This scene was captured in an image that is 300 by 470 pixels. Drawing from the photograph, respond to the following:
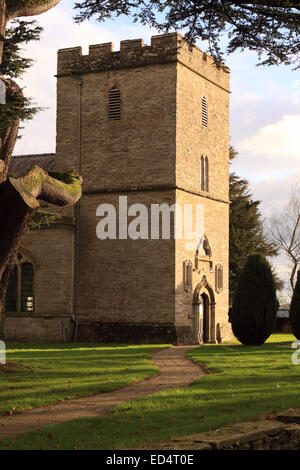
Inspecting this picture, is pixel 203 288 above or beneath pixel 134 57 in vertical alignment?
beneath

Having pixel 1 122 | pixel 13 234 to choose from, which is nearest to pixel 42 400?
pixel 13 234

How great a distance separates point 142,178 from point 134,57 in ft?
18.4

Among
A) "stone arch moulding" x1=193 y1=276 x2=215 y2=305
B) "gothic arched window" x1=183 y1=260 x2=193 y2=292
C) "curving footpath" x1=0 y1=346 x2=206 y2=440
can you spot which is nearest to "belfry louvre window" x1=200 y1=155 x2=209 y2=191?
"gothic arched window" x1=183 y1=260 x2=193 y2=292

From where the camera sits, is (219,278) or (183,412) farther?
(219,278)

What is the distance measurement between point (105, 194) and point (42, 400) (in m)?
19.3

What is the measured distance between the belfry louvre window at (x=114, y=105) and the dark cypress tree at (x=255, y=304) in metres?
9.73

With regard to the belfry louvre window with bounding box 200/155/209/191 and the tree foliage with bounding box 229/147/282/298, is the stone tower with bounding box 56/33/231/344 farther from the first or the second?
the tree foliage with bounding box 229/147/282/298

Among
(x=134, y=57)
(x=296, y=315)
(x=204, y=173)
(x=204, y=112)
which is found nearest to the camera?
(x=296, y=315)

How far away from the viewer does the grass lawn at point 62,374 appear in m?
13.0

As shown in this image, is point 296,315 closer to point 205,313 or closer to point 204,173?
point 205,313

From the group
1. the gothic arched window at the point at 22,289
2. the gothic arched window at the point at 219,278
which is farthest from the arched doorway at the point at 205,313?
the gothic arched window at the point at 22,289

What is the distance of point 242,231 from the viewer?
1772 inches

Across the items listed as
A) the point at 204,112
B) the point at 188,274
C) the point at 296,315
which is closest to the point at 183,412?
the point at 296,315

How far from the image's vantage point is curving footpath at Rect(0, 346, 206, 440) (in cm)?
1040
